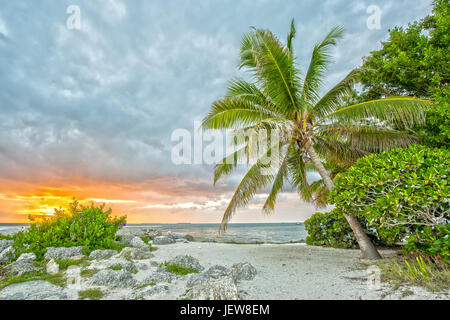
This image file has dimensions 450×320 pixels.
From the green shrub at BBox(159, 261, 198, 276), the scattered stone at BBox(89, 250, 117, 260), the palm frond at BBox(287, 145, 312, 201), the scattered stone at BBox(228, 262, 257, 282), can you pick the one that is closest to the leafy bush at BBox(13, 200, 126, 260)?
the scattered stone at BBox(89, 250, 117, 260)

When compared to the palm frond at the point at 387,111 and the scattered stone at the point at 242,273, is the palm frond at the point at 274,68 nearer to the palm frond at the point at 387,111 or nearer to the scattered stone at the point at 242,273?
the palm frond at the point at 387,111

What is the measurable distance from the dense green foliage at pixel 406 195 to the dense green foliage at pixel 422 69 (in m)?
2.45

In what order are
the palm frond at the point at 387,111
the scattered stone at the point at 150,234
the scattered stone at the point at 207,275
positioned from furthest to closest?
the scattered stone at the point at 150,234 < the palm frond at the point at 387,111 < the scattered stone at the point at 207,275

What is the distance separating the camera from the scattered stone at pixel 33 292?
10.5ft

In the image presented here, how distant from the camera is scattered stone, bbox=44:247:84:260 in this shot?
551 cm

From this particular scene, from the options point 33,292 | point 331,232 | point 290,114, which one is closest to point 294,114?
point 290,114

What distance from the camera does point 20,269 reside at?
14.3 feet

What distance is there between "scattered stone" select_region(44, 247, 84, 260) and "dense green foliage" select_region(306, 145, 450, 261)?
6851 millimetres

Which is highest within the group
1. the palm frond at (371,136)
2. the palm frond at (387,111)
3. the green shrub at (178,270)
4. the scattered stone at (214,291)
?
the palm frond at (387,111)

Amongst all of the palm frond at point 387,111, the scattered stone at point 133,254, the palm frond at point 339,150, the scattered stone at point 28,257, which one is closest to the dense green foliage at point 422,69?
the palm frond at point 387,111
